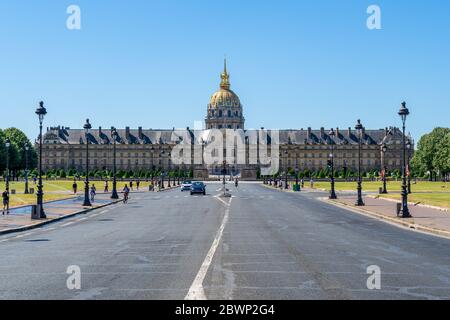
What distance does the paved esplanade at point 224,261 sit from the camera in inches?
451

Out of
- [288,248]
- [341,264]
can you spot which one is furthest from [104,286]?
[288,248]

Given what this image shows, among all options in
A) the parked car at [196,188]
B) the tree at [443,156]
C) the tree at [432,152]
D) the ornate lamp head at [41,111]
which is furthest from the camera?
the tree at [432,152]

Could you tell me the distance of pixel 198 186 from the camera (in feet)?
222

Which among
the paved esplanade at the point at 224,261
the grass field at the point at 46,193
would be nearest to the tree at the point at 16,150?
the grass field at the point at 46,193

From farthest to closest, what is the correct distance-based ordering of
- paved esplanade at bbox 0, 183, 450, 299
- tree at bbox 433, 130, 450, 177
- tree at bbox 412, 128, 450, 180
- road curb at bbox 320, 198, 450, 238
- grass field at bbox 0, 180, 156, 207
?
1. tree at bbox 412, 128, 450, 180
2. tree at bbox 433, 130, 450, 177
3. grass field at bbox 0, 180, 156, 207
4. road curb at bbox 320, 198, 450, 238
5. paved esplanade at bbox 0, 183, 450, 299

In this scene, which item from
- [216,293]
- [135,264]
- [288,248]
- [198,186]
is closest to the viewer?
[216,293]

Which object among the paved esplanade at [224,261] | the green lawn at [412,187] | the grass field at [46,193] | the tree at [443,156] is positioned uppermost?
the tree at [443,156]

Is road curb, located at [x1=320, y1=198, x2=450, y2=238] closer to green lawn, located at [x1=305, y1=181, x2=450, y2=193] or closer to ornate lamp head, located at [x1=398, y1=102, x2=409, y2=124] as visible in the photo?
ornate lamp head, located at [x1=398, y1=102, x2=409, y2=124]

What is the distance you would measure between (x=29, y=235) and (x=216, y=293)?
46.6ft

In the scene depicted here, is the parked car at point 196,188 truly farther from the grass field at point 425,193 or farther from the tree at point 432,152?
the tree at point 432,152

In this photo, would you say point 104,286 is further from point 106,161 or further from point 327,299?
point 106,161

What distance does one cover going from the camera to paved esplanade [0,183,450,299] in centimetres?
1146

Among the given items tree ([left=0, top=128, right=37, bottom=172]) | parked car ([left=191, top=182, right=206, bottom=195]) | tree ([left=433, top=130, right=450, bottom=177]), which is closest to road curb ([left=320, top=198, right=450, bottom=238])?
parked car ([left=191, top=182, right=206, bottom=195])
